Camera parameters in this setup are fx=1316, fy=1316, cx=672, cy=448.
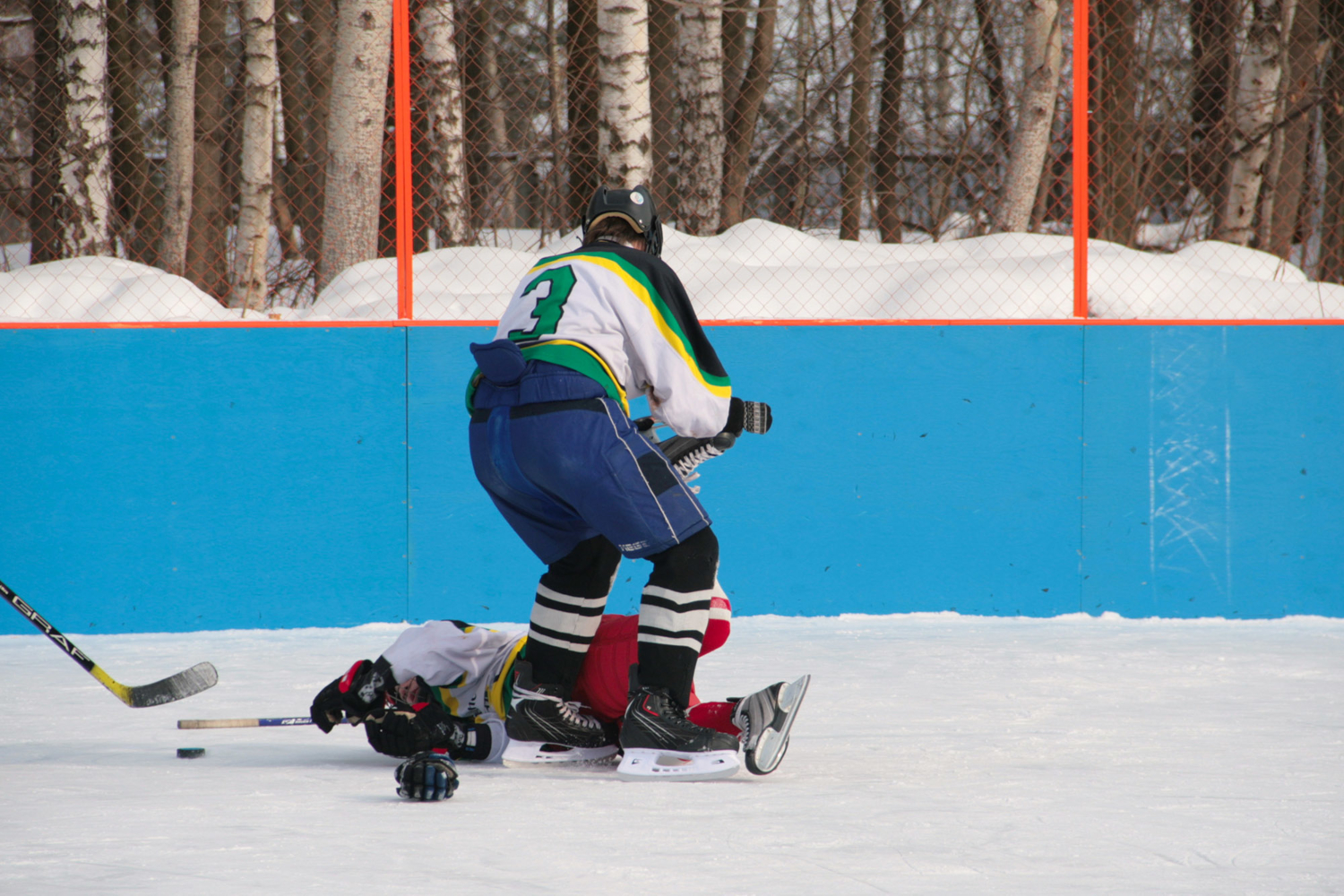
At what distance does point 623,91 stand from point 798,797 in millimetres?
4089

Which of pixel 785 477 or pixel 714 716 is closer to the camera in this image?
pixel 714 716

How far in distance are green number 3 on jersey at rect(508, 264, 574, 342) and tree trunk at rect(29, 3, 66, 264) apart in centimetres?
519

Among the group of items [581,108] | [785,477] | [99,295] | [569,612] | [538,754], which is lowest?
[538,754]

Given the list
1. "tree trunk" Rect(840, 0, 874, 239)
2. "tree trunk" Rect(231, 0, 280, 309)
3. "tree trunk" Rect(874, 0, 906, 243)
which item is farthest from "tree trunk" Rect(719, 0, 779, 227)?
"tree trunk" Rect(231, 0, 280, 309)

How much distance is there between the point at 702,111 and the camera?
7.17 m

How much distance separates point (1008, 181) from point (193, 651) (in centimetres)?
520

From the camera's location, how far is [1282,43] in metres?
8.37

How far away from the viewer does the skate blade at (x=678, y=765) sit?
8.48ft

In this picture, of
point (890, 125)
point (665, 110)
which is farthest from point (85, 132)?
point (890, 125)

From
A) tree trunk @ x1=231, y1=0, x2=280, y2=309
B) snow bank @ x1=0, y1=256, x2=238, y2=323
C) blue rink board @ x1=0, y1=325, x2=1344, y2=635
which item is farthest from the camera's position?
tree trunk @ x1=231, y1=0, x2=280, y2=309

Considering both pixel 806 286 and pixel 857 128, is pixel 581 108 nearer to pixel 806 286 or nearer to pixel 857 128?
pixel 857 128

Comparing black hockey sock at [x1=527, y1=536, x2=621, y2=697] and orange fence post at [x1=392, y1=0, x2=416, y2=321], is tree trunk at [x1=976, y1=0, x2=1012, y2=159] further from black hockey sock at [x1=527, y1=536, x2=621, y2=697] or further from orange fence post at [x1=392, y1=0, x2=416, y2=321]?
black hockey sock at [x1=527, y1=536, x2=621, y2=697]

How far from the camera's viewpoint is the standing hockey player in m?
2.57

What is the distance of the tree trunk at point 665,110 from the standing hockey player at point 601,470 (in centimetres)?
430
